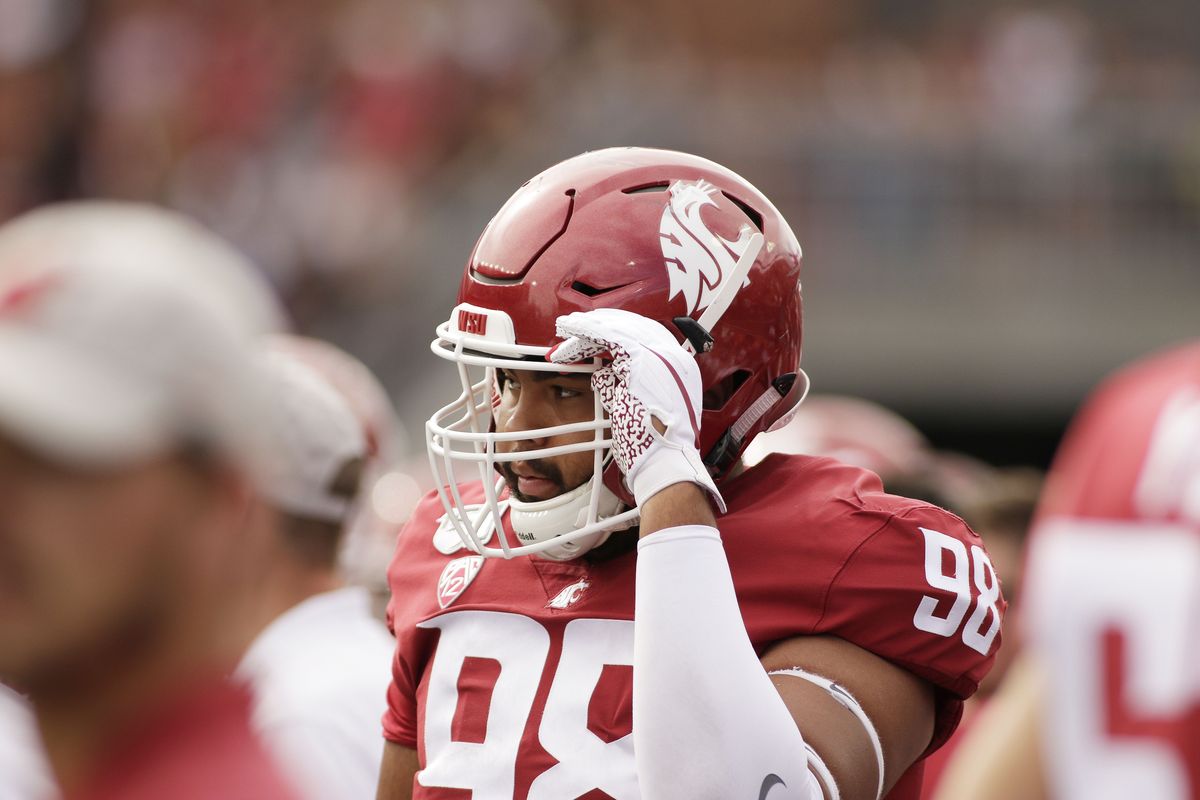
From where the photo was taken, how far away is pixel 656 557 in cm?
194

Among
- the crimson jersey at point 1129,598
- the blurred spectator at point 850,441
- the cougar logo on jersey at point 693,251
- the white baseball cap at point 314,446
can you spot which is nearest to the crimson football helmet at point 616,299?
the cougar logo on jersey at point 693,251

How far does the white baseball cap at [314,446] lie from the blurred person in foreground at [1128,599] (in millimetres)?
1837

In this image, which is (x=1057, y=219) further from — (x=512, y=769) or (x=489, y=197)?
(x=512, y=769)

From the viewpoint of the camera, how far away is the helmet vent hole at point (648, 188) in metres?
2.29

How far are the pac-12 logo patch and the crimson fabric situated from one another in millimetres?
842

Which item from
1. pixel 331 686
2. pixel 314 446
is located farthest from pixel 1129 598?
pixel 314 446

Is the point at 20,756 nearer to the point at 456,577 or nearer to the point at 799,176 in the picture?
the point at 456,577

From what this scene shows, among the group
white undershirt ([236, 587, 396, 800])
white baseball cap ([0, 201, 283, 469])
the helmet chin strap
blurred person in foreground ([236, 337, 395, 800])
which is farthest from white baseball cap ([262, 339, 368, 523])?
white baseball cap ([0, 201, 283, 469])

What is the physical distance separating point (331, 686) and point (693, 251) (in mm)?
1060

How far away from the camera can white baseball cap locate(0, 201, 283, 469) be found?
133 cm

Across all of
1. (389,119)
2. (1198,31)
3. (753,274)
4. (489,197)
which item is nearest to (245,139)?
(389,119)

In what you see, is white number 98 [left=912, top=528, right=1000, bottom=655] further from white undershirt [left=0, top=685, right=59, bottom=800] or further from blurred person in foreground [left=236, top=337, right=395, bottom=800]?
white undershirt [left=0, top=685, right=59, bottom=800]

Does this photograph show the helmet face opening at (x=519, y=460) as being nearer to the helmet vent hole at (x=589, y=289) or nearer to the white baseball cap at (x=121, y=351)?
the helmet vent hole at (x=589, y=289)

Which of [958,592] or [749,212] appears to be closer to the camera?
[958,592]
